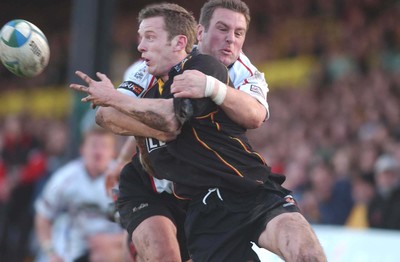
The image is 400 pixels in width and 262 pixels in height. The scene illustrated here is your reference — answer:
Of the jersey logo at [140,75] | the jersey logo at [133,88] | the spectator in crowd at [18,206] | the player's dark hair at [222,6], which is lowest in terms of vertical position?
the spectator in crowd at [18,206]

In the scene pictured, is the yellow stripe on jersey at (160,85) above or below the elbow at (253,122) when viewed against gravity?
above

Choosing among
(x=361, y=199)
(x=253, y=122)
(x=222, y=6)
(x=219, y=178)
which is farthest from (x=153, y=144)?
(x=361, y=199)

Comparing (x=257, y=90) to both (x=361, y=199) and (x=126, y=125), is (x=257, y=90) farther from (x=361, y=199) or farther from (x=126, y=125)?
(x=361, y=199)

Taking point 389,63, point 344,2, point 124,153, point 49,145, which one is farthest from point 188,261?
point 49,145

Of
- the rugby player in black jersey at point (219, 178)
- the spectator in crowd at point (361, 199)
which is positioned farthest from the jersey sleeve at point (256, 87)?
the spectator in crowd at point (361, 199)

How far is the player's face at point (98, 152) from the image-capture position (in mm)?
9336

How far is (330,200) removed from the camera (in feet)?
37.1

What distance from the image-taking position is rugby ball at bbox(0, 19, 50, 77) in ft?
20.4

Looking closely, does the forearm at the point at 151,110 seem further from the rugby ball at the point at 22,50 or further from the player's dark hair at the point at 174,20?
the rugby ball at the point at 22,50

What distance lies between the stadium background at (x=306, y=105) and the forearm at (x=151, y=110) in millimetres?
4164

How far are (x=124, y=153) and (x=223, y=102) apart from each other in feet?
7.82

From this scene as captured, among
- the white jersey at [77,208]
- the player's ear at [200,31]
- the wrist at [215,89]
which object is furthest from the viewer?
the white jersey at [77,208]

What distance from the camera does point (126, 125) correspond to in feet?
19.7

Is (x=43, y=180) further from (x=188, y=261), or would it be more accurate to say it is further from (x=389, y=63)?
(x=188, y=261)
